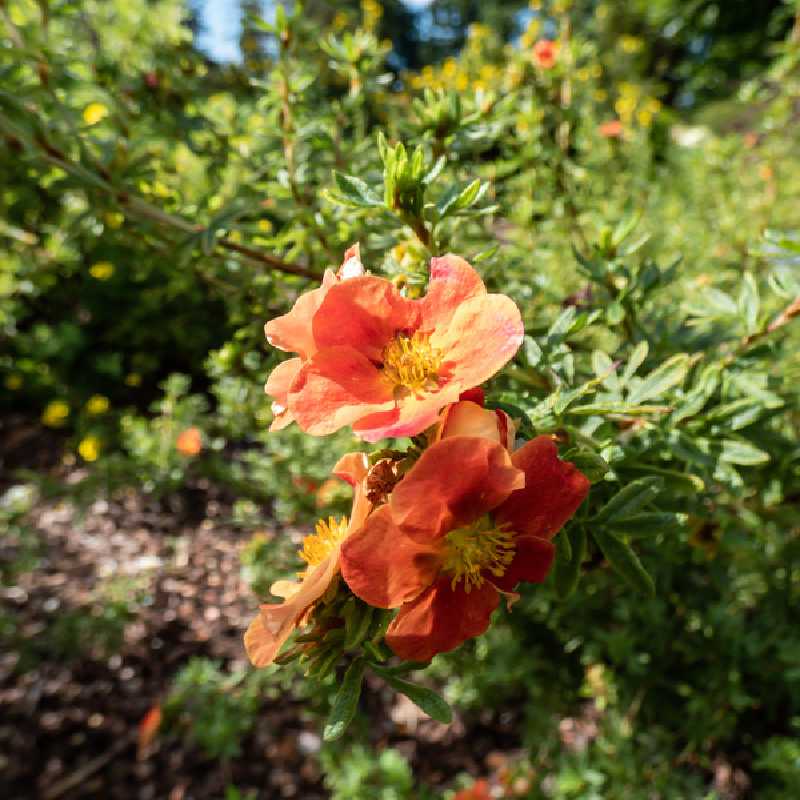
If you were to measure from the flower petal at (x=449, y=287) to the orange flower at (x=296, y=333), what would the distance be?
0.07m

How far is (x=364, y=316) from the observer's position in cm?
59

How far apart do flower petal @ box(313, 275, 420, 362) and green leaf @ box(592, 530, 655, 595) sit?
0.31 metres

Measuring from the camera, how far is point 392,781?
1.72 meters

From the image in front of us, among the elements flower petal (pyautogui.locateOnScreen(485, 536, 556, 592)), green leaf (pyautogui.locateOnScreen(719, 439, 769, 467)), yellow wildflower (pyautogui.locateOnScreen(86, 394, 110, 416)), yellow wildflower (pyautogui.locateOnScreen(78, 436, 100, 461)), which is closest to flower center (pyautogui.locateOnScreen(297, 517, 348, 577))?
flower petal (pyautogui.locateOnScreen(485, 536, 556, 592))

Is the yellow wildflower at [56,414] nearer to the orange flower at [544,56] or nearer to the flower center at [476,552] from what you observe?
the orange flower at [544,56]

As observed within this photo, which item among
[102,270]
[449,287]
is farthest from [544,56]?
[102,270]

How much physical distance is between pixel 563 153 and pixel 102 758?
8.00ft

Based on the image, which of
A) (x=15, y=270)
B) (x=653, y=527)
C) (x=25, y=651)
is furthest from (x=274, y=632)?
(x=15, y=270)

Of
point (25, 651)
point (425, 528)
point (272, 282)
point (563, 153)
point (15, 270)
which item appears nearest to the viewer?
point (425, 528)

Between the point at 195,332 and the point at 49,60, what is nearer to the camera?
the point at 49,60

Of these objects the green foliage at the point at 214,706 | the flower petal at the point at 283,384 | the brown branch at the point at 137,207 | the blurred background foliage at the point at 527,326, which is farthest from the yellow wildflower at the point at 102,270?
the flower petal at the point at 283,384

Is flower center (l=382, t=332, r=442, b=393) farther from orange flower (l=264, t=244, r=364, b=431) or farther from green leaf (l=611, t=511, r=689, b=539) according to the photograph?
green leaf (l=611, t=511, r=689, b=539)

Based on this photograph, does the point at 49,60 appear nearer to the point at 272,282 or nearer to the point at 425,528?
the point at 272,282

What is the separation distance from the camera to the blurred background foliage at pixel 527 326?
859 millimetres
